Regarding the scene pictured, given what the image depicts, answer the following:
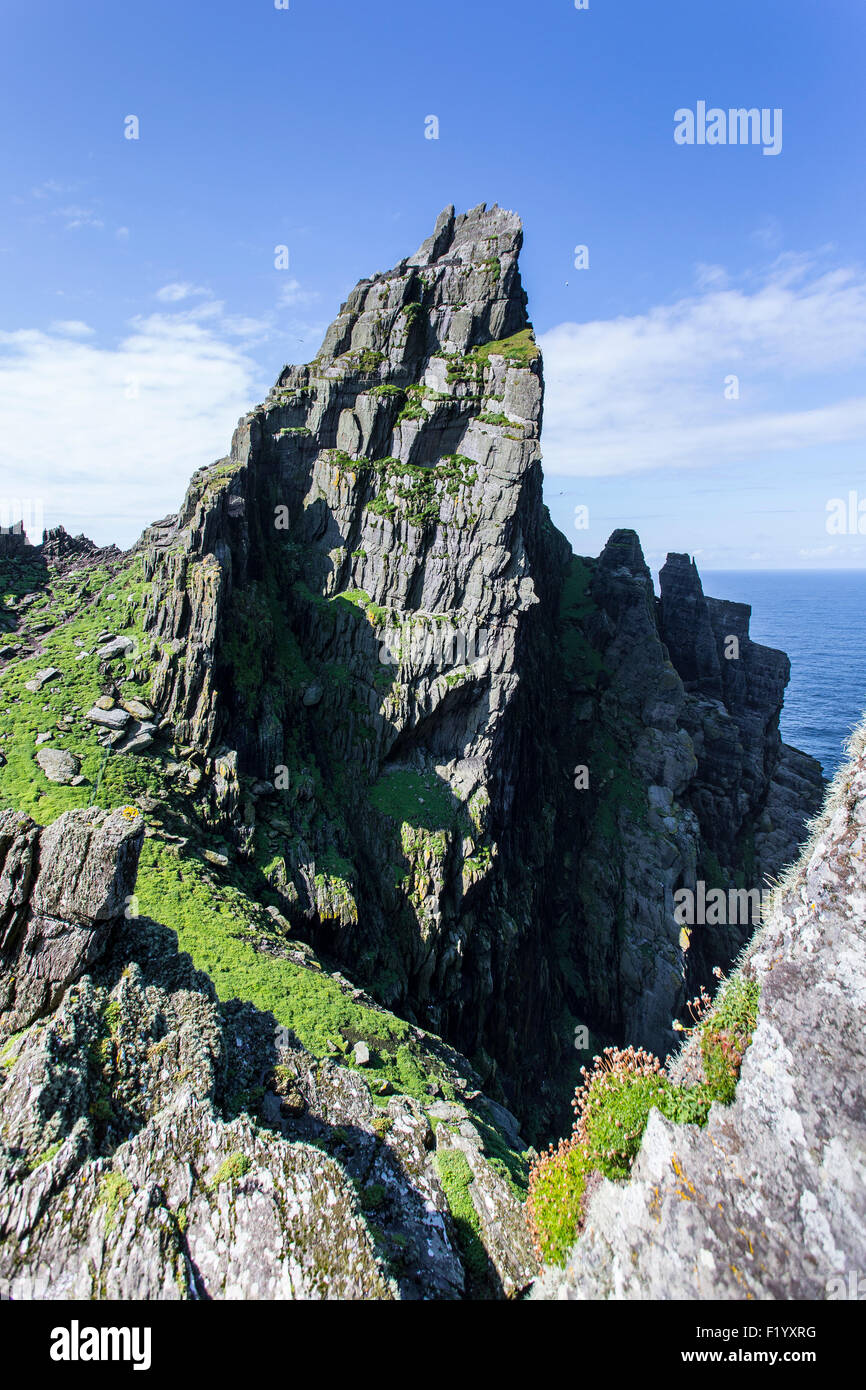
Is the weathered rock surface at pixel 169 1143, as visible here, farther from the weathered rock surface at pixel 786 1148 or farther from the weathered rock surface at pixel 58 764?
the weathered rock surface at pixel 58 764

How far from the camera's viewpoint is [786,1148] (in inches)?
300

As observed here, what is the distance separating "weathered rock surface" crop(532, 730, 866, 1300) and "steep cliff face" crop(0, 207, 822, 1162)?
1530 centimetres

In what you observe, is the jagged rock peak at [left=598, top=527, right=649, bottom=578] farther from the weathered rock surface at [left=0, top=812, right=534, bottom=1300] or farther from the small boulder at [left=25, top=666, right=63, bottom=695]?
the weathered rock surface at [left=0, top=812, right=534, bottom=1300]

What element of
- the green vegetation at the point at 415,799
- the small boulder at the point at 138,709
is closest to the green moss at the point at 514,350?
the green vegetation at the point at 415,799

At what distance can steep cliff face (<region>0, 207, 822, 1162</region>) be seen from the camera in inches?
1175

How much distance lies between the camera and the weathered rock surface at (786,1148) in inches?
281

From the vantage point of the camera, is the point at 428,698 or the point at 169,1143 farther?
the point at 428,698

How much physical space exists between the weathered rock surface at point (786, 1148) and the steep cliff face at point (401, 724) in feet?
50.2

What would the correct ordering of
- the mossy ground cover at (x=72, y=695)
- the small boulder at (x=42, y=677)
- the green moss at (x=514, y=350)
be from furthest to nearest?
1. the green moss at (x=514, y=350)
2. the small boulder at (x=42, y=677)
3. the mossy ground cover at (x=72, y=695)

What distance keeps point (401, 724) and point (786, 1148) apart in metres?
32.2

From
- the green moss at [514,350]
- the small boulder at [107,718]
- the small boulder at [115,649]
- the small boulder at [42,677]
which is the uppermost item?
the green moss at [514,350]

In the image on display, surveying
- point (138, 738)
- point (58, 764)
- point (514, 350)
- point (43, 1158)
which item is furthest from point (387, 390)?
point (43, 1158)

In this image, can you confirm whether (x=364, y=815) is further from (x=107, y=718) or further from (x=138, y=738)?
(x=107, y=718)

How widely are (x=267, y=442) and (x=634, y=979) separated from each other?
51.1 metres
